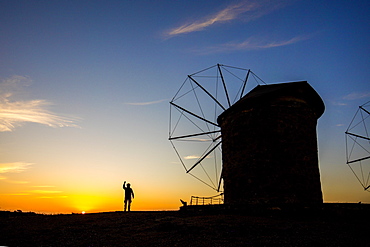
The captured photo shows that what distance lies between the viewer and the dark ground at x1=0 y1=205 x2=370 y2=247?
29.6 ft

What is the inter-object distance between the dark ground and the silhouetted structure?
6.37 feet

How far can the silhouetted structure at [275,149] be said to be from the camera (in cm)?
1462

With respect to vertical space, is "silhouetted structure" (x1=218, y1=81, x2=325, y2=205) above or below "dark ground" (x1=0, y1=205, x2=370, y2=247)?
above

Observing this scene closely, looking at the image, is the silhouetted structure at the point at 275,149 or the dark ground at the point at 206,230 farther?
the silhouetted structure at the point at 275,149

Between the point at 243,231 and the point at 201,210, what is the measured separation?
4.56 meters

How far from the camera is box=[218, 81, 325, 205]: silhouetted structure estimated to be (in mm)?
14625

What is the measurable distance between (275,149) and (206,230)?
6323mm

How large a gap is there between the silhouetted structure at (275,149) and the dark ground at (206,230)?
1.94 meters

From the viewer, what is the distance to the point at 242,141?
51.8 ft

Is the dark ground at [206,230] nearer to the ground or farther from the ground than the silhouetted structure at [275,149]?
nearer to the ground

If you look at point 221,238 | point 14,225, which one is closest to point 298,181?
point 221,238

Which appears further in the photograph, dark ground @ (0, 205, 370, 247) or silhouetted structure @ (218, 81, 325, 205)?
silhouetted structure @ (218, 81, 325, 205)

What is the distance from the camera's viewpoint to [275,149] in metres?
15.0

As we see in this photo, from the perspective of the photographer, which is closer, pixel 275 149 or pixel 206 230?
pixel 206 230
